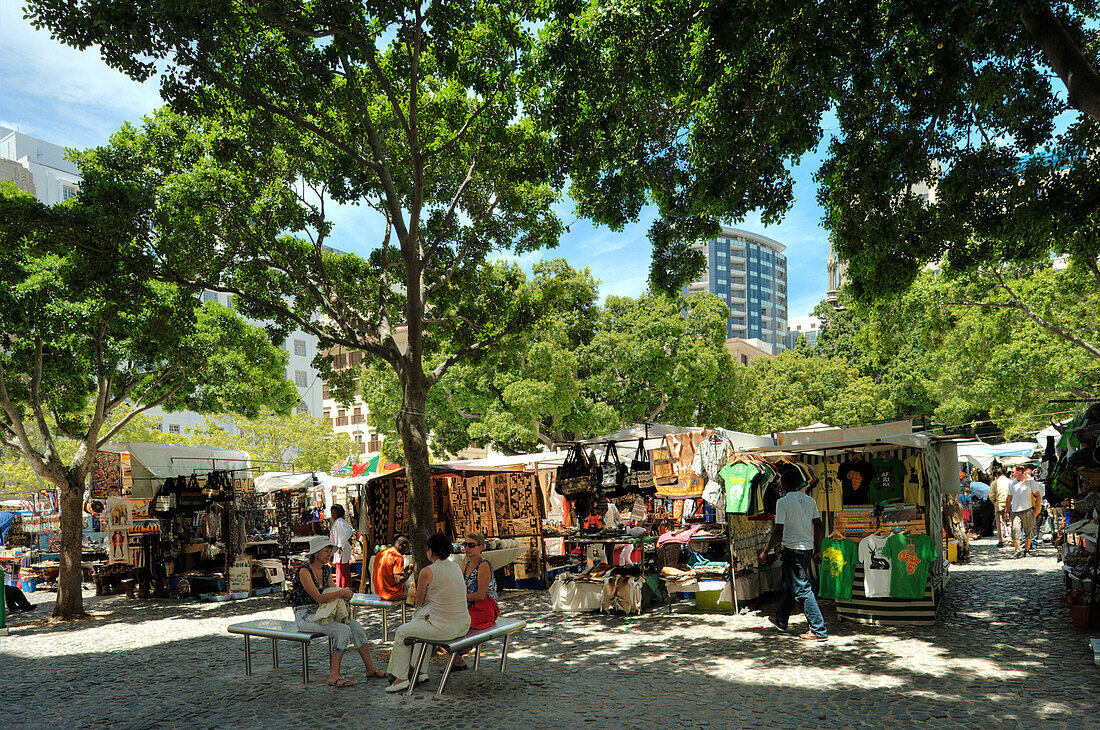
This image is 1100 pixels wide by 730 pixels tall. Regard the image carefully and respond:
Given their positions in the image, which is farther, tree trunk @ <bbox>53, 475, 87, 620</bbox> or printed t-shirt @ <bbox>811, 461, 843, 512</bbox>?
tree trunk @ <bbox>53, 475, 87, 620</bbox>

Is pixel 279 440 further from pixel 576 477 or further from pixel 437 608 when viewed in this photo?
pixel 437 608

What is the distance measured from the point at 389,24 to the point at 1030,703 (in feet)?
31.3

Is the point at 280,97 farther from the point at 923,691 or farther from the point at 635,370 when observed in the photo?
the point at 635,370

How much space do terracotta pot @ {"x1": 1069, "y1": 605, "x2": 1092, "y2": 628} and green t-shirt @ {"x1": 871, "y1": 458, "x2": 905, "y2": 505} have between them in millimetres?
2220

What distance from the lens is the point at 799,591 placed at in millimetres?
8180

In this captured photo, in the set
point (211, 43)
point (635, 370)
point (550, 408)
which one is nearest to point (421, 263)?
point (211, 43)

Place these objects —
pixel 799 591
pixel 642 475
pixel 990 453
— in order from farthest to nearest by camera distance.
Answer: pixel 990 453 → pixel 642 475 → pixel 799 591

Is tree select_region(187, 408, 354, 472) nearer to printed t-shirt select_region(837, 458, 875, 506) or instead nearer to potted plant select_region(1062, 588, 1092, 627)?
printed t-shirt select_region(837, 458, 875, 506)

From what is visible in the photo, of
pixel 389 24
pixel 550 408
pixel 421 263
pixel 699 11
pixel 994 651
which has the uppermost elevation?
pixel 389 24

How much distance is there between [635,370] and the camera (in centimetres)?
2745

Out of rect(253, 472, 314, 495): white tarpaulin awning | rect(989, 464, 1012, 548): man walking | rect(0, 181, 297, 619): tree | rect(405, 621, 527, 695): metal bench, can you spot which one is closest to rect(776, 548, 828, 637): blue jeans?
rect(405, 621, 527, 695): metal bench

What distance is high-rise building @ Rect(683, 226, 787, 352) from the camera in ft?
465

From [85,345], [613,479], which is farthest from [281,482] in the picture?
[613,479]

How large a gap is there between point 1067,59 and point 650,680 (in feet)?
21.4
